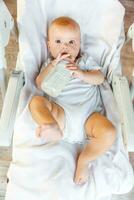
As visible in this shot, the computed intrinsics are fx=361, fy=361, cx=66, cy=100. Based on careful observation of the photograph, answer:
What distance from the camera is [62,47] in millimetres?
1154

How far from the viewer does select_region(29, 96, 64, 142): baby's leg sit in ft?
3.34

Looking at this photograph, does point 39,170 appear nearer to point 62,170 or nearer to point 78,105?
point 62,170

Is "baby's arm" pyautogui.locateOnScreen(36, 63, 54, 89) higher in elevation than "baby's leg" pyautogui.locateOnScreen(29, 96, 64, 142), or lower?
higher

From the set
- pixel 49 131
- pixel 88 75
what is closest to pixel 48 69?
pixel 88 75

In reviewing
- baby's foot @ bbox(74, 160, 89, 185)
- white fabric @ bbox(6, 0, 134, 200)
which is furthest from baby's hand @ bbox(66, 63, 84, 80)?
baby's foot @ bbox(74, 160, 89, 185)

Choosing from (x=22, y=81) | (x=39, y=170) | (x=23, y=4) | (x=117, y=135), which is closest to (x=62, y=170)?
(x=39, y=170)

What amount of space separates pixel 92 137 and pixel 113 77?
10.4 inches

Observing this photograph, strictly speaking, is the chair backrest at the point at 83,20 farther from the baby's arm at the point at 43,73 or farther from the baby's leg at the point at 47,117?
the baby's leg at the point at 47,117

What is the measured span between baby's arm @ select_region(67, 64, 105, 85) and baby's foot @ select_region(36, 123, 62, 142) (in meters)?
0.21

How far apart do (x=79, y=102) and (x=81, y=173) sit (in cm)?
24

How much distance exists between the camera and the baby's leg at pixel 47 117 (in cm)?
102

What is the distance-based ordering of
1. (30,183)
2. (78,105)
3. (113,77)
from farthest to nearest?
(113,77) < (78,105) < (30,183)

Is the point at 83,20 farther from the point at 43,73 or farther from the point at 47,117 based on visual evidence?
the point at 47,117

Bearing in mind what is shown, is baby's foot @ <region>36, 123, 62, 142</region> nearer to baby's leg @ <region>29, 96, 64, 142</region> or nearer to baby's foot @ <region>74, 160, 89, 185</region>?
baby's leg @ <region>29, 96, 64, 142</region>
